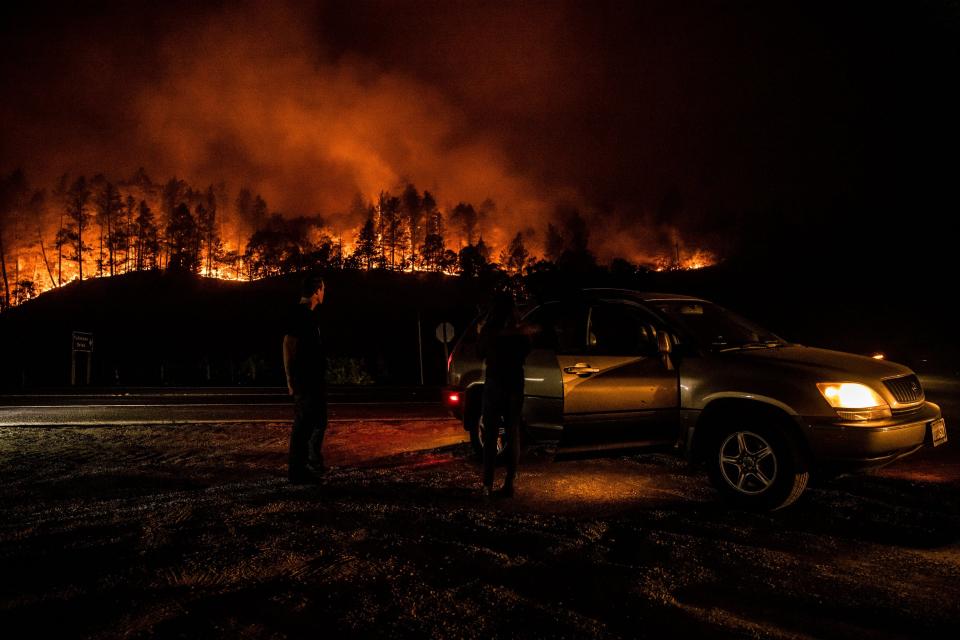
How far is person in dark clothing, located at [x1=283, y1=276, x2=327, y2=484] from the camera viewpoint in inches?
240

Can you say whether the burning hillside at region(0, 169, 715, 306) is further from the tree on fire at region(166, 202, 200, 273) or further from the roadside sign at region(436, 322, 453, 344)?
the roadside sign at region(436, 322, 453, 344)

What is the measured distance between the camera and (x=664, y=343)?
5496mm

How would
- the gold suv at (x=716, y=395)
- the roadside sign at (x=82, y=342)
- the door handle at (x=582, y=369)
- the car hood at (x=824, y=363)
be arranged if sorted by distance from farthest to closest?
the roadside sign at (x=82, y=342) < the door handle at (x=582, y=369) < the car hood at (x=824, y=363) < the gold suv at (x=716, y=395)

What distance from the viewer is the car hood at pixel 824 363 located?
15.9 feet

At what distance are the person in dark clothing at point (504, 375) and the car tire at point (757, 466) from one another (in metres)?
1.75

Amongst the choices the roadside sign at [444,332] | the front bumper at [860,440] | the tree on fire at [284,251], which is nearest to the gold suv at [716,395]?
the front bumper at [860,440]

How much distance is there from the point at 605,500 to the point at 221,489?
360 cm

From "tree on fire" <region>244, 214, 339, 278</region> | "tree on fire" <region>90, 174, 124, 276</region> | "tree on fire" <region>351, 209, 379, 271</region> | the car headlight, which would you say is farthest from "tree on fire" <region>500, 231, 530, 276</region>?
the car headlight

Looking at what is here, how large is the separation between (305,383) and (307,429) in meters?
0.47

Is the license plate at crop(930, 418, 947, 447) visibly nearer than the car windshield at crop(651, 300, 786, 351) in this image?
Yes

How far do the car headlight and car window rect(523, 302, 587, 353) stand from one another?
2.12m

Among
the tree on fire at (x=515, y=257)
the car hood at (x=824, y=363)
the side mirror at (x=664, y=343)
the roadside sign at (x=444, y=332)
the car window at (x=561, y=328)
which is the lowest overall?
the car hood at (x=824, y=363)

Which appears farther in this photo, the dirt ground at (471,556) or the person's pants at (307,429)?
the person's pants at (307,429)

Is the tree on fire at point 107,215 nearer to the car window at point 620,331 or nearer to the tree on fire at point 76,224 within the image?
the tree on fire at point 76,224
